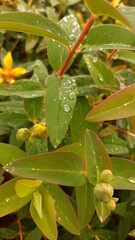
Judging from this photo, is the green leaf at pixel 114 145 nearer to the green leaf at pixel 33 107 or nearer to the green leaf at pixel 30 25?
the green leaf at pixel 33 107

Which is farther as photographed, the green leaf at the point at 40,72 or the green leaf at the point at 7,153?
the green leaf at the point at 40,72

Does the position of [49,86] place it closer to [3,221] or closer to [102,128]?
[102,128]

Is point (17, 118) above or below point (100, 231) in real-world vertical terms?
above

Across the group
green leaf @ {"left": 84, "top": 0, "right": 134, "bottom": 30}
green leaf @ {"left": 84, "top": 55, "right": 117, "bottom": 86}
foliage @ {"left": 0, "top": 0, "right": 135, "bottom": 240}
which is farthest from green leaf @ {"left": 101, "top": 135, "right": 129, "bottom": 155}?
green leaf @ {"left": 84, "top": 0, "right": 134, "bottom": 30}

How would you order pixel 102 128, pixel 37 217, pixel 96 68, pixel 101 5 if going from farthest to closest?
pixel 102 128
pixel 96 68
pixel 37 217
pixel 101 5

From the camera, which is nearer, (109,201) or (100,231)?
(109,201)

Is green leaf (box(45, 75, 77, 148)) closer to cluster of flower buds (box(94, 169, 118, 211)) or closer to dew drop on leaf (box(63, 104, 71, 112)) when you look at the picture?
dew drop on leaf (box(63, 104, 71, 112))

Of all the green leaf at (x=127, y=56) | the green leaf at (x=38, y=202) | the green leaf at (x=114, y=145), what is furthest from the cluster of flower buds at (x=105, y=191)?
the green leaf at (x=127, y=56)

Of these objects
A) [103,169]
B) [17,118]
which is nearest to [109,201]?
[103,169]
